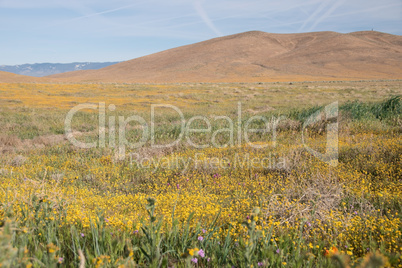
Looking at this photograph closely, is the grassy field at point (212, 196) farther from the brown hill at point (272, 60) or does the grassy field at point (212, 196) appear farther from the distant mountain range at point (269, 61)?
the brown hill at point (272, 60)

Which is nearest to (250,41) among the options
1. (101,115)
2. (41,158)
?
(101,115)

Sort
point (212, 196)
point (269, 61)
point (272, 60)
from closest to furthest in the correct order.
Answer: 1. point (212, 196)
2. point (269, 61)
3. point (272, 60)

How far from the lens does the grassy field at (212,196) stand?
2232 millimetres

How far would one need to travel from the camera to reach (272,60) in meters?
Result: 106

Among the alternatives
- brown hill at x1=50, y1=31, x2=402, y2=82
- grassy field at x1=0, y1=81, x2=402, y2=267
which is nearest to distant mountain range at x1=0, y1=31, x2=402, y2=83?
brown hill at x1=50, y1=31, x2=402, y2=82

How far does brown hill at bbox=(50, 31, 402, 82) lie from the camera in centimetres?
8375

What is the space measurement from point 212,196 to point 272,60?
4291 inches

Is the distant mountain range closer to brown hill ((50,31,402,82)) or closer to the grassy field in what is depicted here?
brown hill ((50,31,402,82))

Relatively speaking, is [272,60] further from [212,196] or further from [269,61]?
[212,196]

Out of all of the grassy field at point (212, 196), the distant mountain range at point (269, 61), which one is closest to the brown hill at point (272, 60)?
the distant mountain range at point (269, 61)

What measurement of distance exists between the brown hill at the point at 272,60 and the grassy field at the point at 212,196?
221 feet

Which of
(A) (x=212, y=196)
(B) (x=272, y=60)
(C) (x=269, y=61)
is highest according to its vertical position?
(B) (x=272, y=60)

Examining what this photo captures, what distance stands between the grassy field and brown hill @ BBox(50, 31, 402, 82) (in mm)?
67285

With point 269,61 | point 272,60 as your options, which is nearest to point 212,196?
point 269,61
